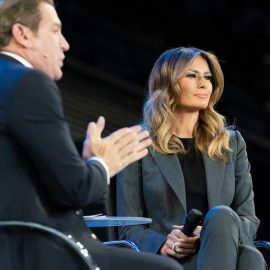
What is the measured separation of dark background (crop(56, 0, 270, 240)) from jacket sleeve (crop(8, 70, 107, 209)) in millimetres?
6357

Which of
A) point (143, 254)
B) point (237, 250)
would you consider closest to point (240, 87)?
point (237, 250)

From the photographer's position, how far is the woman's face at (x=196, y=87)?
433cm

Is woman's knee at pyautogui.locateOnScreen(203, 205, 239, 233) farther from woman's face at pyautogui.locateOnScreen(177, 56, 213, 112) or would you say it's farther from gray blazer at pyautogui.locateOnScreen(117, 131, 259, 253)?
woman's face at pyautogui.locateOnScreen(177, 56, 213, 112)

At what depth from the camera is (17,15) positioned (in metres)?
2.95

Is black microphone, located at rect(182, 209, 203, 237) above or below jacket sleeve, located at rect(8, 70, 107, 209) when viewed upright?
below

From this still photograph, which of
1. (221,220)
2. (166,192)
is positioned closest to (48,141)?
(221,220)

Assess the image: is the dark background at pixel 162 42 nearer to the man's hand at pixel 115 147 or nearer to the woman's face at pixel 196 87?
the woman's face at pixel 196 87

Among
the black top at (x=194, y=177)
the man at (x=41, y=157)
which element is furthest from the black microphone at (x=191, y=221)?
the man at (x=41, y=157)

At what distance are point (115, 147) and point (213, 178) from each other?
1.37m

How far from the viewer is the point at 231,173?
4.31 meters

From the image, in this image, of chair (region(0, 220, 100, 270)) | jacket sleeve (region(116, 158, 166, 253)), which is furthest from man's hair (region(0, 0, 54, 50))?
jacket sleeve (region(116, 158, 166, 253))

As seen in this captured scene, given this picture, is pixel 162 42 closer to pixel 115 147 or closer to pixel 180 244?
pixel 180 244

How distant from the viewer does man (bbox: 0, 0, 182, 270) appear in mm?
2773

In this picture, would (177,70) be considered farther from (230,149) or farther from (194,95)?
(230,149)
